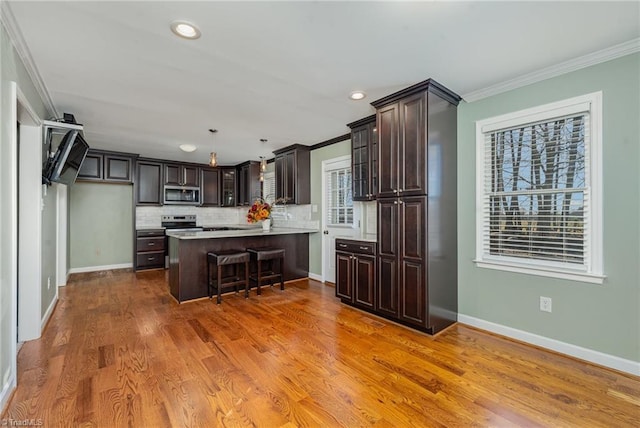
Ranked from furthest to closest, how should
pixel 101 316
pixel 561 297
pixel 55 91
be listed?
pixel 101 316
pixel 55 91
pixel 561 297

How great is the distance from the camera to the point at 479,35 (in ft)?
6.67

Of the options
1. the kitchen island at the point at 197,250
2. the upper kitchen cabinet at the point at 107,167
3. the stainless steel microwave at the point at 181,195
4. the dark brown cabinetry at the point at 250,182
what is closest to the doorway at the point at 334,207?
the kitchen island at the point at 197,250

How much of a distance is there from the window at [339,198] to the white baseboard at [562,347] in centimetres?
223

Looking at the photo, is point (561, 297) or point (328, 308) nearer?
point (561, 297)

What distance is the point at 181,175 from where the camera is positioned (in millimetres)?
6680

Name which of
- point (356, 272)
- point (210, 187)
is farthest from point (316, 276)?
point (210, 187)

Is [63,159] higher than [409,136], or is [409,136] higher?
[409,136]

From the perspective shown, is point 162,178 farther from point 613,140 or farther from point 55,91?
point 613,140

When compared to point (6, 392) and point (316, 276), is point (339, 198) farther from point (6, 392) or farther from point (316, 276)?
point (6, 392)

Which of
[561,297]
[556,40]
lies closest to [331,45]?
[556,40]

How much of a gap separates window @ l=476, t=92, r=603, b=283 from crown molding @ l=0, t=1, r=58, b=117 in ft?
12.5

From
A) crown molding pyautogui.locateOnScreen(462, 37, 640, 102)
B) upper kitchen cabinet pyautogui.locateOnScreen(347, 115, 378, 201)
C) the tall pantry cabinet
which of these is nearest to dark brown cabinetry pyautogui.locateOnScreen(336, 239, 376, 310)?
the tall pantry cabinet

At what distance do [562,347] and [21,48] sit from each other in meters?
4.92

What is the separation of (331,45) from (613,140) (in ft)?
7.57
